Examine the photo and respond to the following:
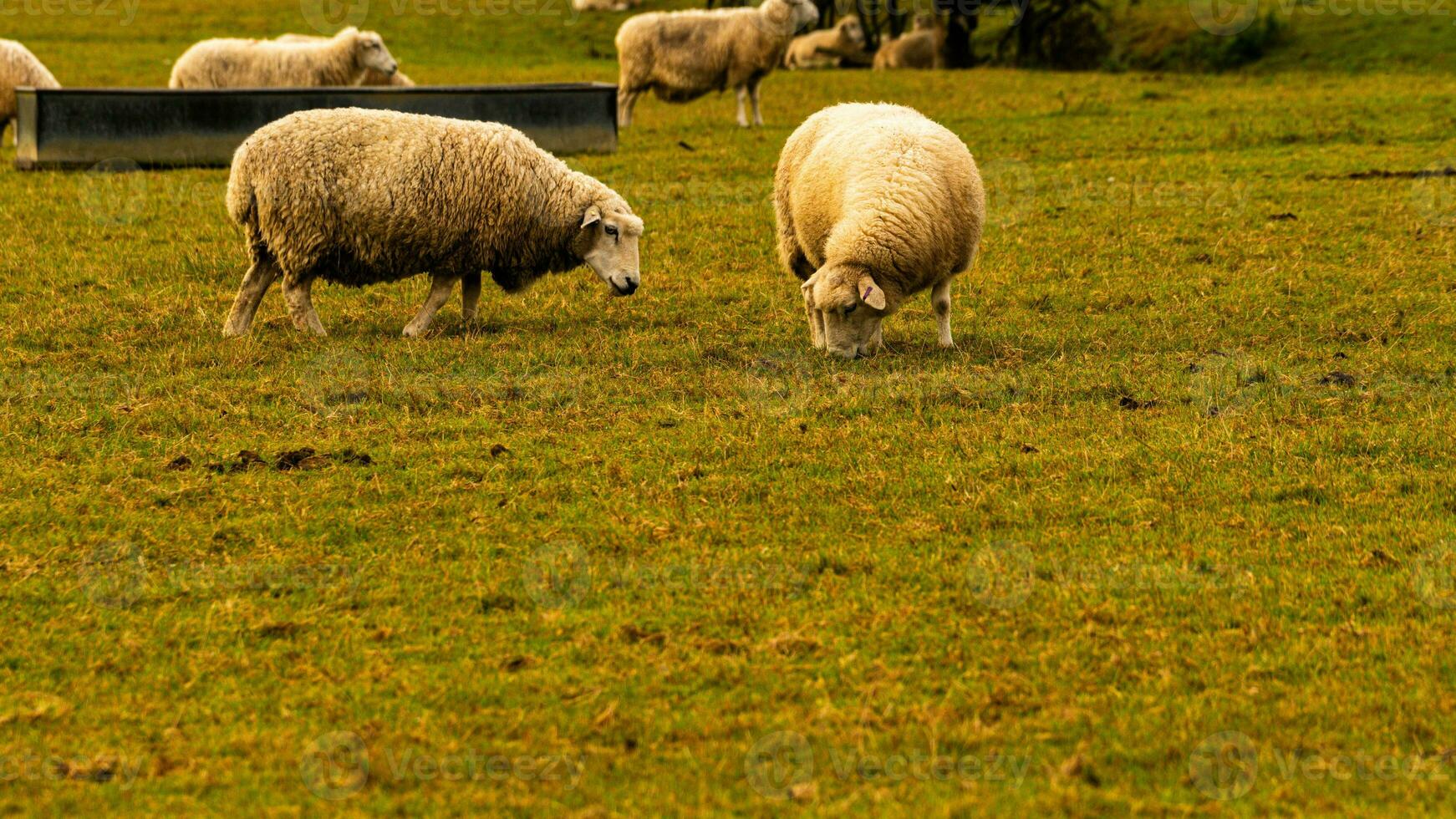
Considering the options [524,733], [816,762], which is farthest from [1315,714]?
[524,733]

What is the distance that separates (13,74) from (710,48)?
8.68 metres

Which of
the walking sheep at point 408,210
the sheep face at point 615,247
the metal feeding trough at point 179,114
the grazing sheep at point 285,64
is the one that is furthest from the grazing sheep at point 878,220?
the grazing sheep at point 285,64

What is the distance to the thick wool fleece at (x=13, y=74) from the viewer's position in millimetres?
19672

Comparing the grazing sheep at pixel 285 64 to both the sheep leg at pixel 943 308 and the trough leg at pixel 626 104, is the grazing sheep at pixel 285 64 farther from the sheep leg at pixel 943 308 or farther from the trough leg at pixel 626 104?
the sheep leg at pixel 943 308

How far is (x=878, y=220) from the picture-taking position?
10117 millimetres

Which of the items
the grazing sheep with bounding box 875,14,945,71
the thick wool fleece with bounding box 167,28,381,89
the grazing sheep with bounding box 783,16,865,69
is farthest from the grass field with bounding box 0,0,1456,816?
the grazing sheep with bounding box 783,16,865,69

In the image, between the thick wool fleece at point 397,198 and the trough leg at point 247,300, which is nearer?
the thick wool fleece at point 397,198

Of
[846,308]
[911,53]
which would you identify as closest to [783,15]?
[846,308]

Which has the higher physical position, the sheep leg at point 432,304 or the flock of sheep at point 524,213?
the flock of sheep at point 524,213

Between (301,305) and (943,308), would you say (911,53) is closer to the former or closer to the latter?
(943,308)

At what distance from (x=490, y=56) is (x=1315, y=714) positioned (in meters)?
32.5

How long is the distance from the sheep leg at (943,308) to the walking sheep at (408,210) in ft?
6.84

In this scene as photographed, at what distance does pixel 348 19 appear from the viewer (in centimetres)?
4397

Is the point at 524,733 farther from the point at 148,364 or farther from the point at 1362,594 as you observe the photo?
the point at 148,364
